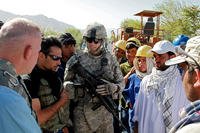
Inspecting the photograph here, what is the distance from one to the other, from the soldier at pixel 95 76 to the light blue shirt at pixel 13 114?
2.42 meters

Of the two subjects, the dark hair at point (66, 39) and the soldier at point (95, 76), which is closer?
the soldier at point (95, 76)

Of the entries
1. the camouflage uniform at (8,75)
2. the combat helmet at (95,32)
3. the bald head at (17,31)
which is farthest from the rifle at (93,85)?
the camouflage uniform at (8,75)

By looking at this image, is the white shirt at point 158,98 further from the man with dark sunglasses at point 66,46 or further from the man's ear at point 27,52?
the man's ear at point 27,52

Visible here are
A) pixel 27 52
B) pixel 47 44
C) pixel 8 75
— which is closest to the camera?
pixel 8 75

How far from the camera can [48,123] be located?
3543mm

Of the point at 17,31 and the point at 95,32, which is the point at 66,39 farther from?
the point at 17,31

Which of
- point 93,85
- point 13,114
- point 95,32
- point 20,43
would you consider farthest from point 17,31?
point 95,32

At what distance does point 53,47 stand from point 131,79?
5.20 ft

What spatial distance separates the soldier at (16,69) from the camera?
1.58 metres

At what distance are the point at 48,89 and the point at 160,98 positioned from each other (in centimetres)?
132

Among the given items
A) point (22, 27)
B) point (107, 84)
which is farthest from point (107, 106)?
point (22, 27)

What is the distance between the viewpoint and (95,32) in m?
4.21

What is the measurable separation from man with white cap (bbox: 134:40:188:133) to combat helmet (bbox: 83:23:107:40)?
2.08 feet

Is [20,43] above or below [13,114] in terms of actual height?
above
